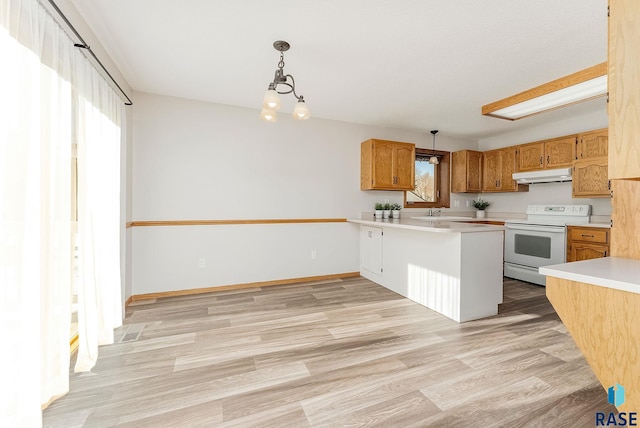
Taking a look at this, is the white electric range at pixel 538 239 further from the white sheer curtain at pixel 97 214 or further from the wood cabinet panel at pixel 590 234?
the white sheer curtain at pixel 97 214

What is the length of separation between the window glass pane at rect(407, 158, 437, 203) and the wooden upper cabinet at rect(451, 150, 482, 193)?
1.31ft

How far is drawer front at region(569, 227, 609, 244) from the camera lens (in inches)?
130

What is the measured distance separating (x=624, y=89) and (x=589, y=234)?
334 cm

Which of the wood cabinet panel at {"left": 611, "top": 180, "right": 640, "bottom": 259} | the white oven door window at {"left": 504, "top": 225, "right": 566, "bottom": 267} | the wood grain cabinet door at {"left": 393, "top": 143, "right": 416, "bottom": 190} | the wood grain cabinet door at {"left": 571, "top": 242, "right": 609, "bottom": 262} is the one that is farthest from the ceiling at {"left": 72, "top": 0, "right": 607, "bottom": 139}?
the wood grain cabinet door at {"left": 571, "top": 242, "right": 609, "bottom": 262}

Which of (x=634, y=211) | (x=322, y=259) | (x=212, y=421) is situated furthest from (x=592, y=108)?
(x=212, y=421)

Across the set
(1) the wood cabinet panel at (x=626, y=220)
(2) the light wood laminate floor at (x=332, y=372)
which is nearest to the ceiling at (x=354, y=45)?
(1) the wood cabinet panel at (x=626, y=220)

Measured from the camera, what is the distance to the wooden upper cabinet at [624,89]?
103 centimetres

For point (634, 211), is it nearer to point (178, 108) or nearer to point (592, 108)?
point (592, 108)

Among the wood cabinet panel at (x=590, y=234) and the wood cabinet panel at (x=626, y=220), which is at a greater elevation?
the wood cabinet panel at (x=626, y=220)

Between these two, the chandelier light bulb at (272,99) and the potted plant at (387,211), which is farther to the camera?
the potted plant at (387,211)

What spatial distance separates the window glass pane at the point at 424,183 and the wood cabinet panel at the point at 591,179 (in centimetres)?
197

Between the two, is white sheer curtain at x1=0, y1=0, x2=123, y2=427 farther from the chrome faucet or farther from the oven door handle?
the oven door handle

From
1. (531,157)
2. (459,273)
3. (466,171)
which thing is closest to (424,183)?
(466,171)

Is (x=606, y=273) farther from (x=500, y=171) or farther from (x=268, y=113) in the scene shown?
(x=500, y=171)
